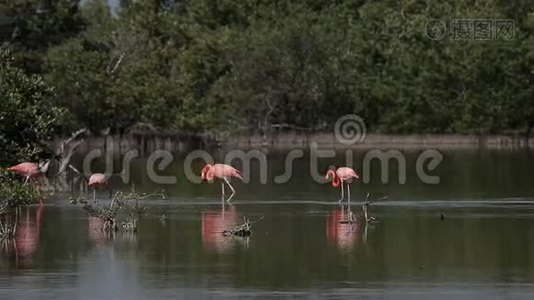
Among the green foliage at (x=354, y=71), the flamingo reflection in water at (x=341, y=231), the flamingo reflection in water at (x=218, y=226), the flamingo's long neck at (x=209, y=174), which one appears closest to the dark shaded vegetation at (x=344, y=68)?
the green foliage at (x=354, y=71)

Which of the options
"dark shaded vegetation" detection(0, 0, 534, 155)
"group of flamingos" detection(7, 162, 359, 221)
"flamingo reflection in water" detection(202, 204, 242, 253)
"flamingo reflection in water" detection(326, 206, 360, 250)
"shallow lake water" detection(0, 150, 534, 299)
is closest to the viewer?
"shallow lake water" detection(0, 150, 534, 299)

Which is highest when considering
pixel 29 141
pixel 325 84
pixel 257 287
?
pixel 325 84

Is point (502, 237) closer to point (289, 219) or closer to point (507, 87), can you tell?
point (289, 219)

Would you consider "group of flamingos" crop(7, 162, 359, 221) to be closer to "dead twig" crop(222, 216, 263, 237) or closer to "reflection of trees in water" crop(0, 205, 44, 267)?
"reflection of trees in water" crop(0, 205, 44, 267)

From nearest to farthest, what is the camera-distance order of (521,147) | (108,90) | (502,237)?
(502,237), (108,90), (521,147)

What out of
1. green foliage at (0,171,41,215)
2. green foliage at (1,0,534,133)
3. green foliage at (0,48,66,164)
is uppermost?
green foliage at (1,0,534,133)

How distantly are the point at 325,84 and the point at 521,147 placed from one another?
1101 centimetres

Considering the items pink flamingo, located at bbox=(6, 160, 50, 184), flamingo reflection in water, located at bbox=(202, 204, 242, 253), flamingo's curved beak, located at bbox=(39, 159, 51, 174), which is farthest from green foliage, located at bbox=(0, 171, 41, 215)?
flamingo's curved beak, located at bbox=(39, 159, 51, 174)

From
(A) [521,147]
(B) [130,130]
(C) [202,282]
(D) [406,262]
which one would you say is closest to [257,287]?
(C) [202,282]

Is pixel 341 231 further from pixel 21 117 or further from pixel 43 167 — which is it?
pixel 43 167

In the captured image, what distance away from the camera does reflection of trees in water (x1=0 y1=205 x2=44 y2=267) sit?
19.9 metres

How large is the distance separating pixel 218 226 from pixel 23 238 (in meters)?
3.40

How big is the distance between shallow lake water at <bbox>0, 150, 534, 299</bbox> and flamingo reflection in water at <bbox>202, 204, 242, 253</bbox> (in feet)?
0.07

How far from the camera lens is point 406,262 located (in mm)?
19328
